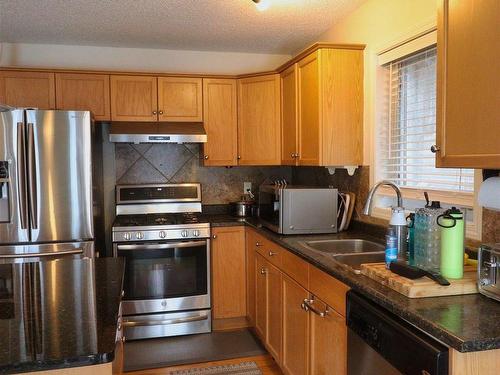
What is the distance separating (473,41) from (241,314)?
2756 mm

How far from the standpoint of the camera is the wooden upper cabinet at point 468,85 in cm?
135

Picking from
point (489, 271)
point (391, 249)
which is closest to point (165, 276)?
point (391, 249)

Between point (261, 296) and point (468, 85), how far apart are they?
2082 mm

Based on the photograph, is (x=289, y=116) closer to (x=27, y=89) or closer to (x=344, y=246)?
(x=344, y=246)

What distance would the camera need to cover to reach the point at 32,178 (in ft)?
9.86

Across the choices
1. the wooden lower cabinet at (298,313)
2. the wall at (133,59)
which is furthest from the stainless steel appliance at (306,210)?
the wall at (133,59)

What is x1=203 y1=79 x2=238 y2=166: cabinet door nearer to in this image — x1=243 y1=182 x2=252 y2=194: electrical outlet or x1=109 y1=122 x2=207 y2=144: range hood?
x1=109 y1=122 x2=207 y2=144: range hood

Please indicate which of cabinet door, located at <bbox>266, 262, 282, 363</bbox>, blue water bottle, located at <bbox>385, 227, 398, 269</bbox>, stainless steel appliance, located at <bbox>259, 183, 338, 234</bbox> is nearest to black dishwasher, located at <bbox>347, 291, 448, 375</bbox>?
blue water bottle, located at <bbox>385, 227, 398, 269</bbox>

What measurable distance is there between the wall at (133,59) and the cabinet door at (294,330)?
224 cm

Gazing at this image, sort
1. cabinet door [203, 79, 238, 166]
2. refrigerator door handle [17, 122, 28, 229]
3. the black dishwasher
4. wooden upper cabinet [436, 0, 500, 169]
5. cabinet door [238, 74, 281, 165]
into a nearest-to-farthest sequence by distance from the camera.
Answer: the black dishwasher → wooden upper cabinet [436, 0, 500, 169] → refrigerator door handle [17, 122, 28, 229] → cabinet door [238, 74, 281, 165] → cabinet door [203, 79, 238, 166]

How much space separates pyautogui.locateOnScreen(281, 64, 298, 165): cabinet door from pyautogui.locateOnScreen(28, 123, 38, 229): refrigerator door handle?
6.08 ft

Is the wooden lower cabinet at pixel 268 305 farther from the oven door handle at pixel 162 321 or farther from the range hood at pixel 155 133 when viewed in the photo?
the range hood at pixel 155 133

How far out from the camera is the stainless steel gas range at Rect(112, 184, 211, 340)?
130 inches

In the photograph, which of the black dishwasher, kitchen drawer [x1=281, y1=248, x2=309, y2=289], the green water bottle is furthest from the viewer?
kitchen drawer [x1=281, y1=248, x2=309, y2=289]
